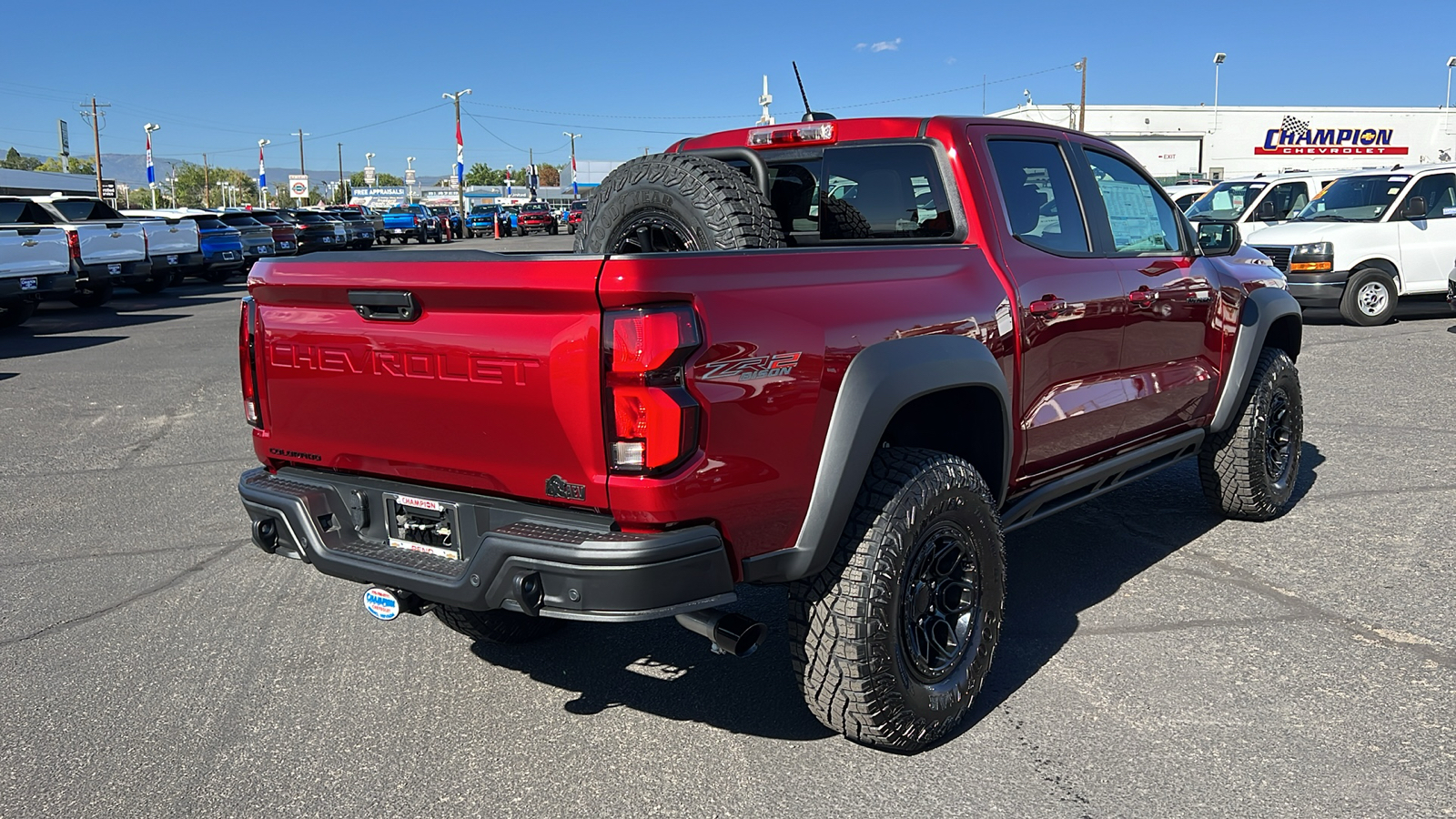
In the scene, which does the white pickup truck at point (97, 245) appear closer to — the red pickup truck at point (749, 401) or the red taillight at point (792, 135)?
the red taillight at point (792, 135)

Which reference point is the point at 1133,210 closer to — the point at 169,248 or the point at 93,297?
the point at 93,297

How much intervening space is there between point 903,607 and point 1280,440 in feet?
11.7

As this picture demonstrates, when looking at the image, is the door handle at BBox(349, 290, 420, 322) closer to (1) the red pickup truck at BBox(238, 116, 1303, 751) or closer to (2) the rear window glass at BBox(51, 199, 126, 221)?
(1) the red pickup truck at BBox(238, 116, 1303, 751)

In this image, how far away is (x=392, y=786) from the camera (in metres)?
3.30

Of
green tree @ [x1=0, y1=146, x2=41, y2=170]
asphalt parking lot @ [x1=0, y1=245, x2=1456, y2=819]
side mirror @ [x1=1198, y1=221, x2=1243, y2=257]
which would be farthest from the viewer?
green tree @ [x1=0, y1=146, x2=41, y2=170]

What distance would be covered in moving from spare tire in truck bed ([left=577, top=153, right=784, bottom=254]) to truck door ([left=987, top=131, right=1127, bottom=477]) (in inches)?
35.4

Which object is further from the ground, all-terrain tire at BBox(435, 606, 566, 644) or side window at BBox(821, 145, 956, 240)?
side window at BBox(821, 145, 956, 240)

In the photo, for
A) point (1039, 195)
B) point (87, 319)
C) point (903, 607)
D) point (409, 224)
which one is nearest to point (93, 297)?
point (87, 319)

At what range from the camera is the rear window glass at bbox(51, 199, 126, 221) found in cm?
2047

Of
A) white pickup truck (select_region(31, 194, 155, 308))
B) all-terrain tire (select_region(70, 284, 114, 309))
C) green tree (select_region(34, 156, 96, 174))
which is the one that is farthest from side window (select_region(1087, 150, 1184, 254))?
green tree (select_region(34, 156, 96, 174))

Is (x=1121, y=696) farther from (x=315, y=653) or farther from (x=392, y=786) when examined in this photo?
(x=315, y=653)

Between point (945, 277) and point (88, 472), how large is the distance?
240 inches

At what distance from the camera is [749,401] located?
9.67 feet

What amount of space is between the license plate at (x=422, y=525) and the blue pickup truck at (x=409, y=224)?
48407 millimetres
